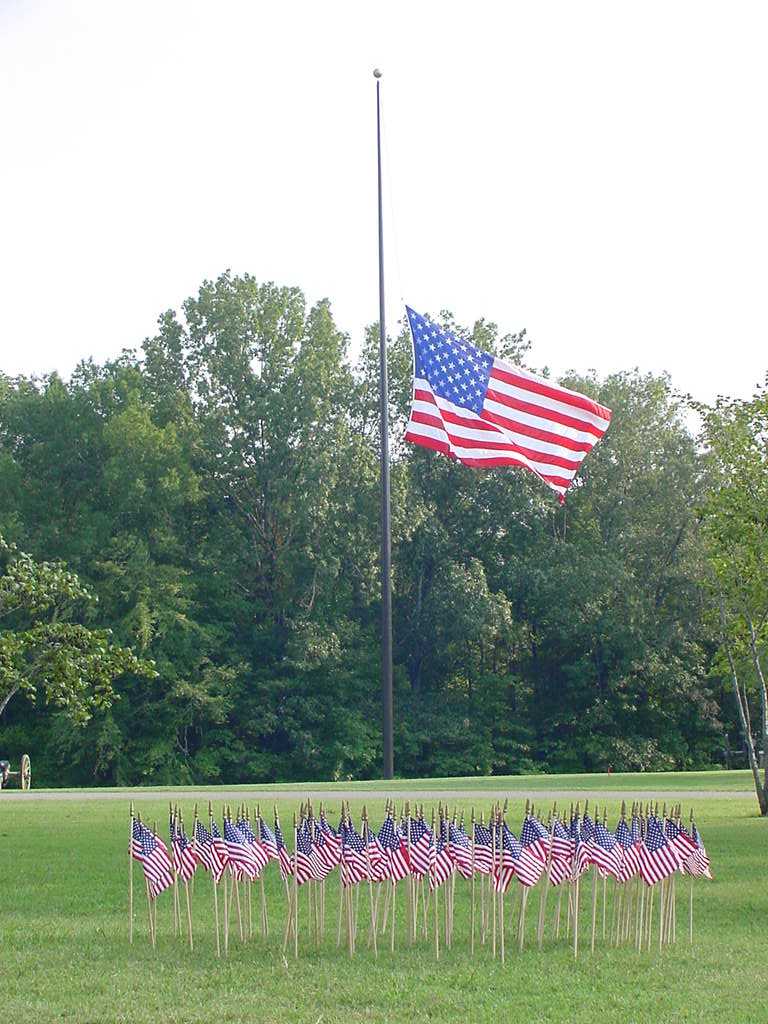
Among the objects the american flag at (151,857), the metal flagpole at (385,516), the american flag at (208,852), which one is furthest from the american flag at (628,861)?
the metal flagpole at (385,516)

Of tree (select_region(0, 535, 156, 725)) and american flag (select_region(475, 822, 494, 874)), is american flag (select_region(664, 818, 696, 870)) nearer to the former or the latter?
american flag (select_region(475, 822, 494, 874))

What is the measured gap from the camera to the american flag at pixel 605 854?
13.0m

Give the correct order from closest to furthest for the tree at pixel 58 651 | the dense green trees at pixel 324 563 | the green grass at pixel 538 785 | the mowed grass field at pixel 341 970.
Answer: the mowed grass field at pixel 341 970, the tree at pixel 58 651, the green grass at pixel 538 785, the dense green trees at pixel 324 563

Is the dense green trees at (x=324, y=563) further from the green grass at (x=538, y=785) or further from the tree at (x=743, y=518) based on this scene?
the tree at (x=743, y=518)

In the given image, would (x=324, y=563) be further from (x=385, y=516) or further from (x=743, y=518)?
(x=743, y=518)

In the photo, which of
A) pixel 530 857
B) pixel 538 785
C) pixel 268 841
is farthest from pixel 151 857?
pixel 538 785

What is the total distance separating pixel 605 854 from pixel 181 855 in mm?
4002

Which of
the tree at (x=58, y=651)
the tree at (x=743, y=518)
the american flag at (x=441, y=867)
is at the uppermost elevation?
the tree at (x=743, y=518)

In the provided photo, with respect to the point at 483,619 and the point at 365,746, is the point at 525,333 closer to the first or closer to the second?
the point at 483,619

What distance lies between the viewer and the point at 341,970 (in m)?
11.9

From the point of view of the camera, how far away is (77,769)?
169 ft

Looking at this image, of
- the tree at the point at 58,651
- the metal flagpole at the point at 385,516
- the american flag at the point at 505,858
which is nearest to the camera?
the american flag at the point at 505,858

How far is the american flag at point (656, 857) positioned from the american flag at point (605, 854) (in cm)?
22

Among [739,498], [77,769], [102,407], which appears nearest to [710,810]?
[739,498]
